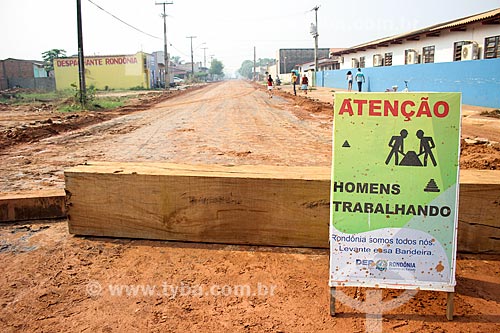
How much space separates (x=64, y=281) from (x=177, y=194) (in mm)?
1085

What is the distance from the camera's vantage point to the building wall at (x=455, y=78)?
17703 millimetres

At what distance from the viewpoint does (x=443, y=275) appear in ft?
8.61

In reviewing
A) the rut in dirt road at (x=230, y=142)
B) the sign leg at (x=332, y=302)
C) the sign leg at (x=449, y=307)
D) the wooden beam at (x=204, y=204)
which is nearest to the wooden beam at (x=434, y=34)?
the rut in dirt road at (x=230, y=142)

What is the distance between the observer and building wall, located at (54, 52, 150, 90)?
5184 centimetres

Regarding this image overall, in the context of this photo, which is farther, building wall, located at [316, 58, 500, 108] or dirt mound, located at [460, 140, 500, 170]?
building wall, located at [316, 58, 500, 108]

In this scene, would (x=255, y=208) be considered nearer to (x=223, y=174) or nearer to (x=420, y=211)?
(x=223, y=174)

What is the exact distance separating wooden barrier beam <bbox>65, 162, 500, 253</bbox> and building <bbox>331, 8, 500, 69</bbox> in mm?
19366

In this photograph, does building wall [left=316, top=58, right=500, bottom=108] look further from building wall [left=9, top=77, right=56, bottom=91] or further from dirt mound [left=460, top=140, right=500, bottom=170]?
building wall [left=9, top=77, right=56, bottom=91]

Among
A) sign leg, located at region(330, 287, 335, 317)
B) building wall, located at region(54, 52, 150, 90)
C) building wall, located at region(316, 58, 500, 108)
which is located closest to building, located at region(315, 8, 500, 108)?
building wall, located at region(316, 58, 500, 108)

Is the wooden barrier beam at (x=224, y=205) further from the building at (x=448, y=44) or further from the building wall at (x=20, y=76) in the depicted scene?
the building wall at (x=20, y=76)

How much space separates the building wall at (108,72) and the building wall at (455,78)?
1250 inches

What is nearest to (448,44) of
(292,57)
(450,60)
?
(450,60)

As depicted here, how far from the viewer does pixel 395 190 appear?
2.63 metres

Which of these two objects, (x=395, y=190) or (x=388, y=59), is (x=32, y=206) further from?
(x=388, y=59)
